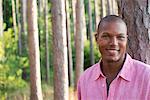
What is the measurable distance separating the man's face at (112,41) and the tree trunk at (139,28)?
1.20 metres

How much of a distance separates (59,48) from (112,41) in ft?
23.9

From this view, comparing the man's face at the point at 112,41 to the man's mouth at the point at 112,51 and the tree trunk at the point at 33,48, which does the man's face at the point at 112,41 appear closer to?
the man's mouth at the point at 112,51

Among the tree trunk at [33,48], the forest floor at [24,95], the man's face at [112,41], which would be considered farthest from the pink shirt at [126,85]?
the forest floor at [24,95]

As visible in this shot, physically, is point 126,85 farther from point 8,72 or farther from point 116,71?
point 8,72

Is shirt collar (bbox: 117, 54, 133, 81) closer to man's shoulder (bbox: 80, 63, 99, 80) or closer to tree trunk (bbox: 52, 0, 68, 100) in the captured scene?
man's shoulder (bbox: 80, 63, 99, 80)

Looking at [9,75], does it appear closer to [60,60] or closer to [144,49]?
[60,60]

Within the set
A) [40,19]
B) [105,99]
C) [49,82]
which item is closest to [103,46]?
[105,99]

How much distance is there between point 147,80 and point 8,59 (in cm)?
1659

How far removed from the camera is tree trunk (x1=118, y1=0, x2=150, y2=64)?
3938mm

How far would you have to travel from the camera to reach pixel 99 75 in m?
2.88

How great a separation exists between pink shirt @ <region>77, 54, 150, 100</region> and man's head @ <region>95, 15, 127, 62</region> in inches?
4.2

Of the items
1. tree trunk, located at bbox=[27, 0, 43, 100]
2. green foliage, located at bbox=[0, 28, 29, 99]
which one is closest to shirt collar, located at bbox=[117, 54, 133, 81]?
tree trunk, located at bbox=[27, 0, 43, 100]

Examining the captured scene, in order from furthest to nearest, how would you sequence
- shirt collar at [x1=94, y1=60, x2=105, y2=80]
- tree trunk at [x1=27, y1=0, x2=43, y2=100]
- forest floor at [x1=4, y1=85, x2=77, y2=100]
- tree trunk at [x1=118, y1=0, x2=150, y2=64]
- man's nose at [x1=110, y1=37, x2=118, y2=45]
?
forest floor at [x1=4, y1=85, x2=77, y2=100]
tree trunk at [x1=27, y1=0, x2=43, y2=100]
tree trunk at [x1=118, y1=0, x2=150, y2=64]
shirt collar at [x1=94, y1=60, x2=105, y2=80]
man's nose at [x1=110, y1=37, x2=118, y2=45]

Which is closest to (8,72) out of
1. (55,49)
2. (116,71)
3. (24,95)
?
(24,95)
